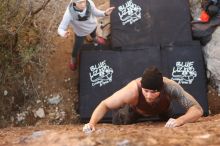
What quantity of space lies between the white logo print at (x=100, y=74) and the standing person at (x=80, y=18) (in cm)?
35

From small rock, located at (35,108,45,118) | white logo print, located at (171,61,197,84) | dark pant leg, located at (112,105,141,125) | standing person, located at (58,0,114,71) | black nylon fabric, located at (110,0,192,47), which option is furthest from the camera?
black nylon fabric, located at (110,0,192,47)

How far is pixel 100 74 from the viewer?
5043 mm

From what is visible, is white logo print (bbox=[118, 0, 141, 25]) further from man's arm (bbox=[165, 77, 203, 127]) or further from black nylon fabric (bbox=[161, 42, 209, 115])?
man's arm (bbox=[165, 77, 203, 127])

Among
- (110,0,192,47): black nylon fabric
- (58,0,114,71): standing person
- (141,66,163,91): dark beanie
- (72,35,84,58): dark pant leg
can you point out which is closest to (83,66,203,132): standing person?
(141,66,163,91): dark beanie

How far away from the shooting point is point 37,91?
5.26 meters

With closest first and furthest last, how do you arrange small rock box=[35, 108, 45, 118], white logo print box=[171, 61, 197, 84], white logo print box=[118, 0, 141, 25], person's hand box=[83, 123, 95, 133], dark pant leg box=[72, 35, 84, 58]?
person's hand box=[83, 123, 95, 133] < dark pant leg box=[72, 35, 84, 58] < white logo print box=[171, 61, 197, 84] < small rock box=[35, 108, 45, 118] < white logo print box=[118, 0, 141, 25]

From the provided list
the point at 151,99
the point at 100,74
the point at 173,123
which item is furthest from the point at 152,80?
the point at 100,74

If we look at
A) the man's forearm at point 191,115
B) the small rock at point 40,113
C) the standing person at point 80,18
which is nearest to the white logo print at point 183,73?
the standing person at point 80,18

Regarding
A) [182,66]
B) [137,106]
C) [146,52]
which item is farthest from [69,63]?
[137,106]

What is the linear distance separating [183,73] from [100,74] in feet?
3.29

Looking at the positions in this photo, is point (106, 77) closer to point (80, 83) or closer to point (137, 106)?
point (80, 83)

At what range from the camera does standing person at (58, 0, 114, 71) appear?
4.33 metres

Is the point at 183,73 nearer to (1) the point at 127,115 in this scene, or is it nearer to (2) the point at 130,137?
(1) the point at 127,115

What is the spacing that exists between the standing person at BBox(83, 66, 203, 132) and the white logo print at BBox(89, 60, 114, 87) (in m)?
1.36
